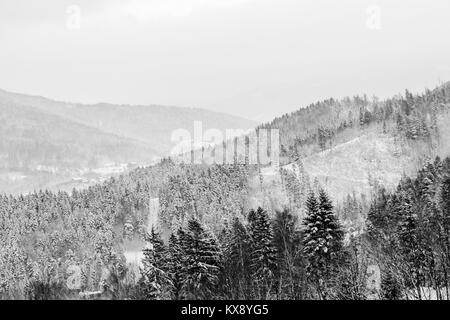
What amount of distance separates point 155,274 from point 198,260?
A: 6829 mm

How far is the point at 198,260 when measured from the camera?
1874 inches

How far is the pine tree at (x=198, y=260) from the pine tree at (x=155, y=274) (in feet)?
6.01

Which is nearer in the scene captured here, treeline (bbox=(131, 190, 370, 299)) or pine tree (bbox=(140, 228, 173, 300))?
pine tree (bbox=(140, 228, 173, 300))

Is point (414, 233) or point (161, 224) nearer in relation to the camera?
point (414, 233)

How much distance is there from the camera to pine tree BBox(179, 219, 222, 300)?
44225mm

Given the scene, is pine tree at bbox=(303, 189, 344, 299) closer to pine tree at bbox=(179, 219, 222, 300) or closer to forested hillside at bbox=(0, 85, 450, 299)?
forested hillside at bbox=(0, 85, 450, 299)

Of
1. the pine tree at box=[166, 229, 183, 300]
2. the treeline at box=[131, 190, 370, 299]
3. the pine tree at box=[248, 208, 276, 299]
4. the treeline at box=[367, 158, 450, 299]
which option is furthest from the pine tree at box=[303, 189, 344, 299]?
the pine tree at box=[166, 229, 183, 300]

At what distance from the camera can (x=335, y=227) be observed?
47969 millimetres

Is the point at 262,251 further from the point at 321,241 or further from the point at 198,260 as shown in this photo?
the point at 198,260

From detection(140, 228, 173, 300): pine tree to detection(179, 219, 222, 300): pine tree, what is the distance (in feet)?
6.01

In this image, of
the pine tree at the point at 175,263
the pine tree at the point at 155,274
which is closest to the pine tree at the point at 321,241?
the pine tree at the point at 175,263
